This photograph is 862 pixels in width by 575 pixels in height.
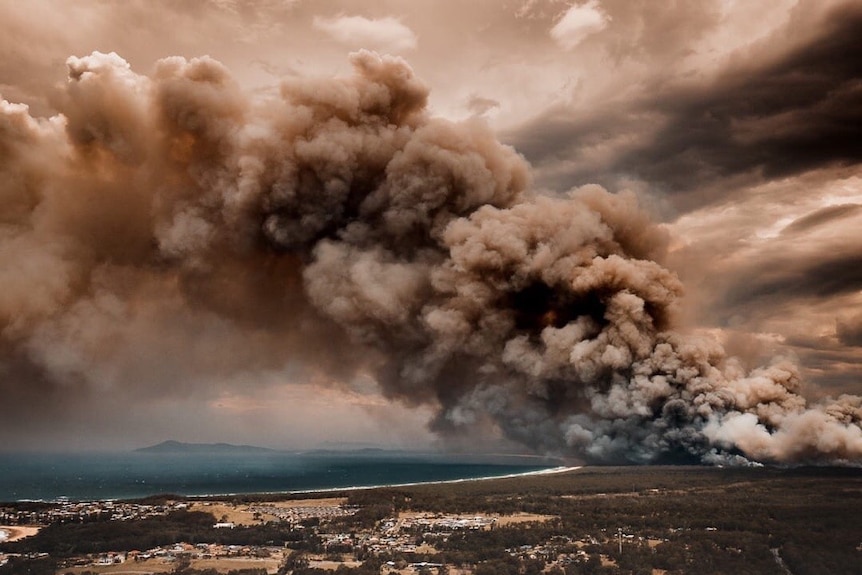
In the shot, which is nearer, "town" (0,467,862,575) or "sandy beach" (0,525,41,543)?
"town" (0,467,862,575)

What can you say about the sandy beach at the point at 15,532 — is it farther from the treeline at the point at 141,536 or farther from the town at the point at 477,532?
the treeline at the point at 141,536

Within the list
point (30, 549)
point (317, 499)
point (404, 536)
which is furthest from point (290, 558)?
point (317, 499)

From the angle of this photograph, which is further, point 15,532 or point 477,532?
point 15,532

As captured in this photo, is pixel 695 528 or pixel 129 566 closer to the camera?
pixel 129 566

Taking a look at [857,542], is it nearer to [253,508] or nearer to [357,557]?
[357,557]

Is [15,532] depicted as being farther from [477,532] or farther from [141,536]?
[477,532]

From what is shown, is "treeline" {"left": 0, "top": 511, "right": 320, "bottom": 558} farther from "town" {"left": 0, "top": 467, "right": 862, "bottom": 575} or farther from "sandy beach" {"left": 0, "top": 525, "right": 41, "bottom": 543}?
"sandy beach" {"left": 0, "top": 525, "right": 41, "bottom": 543}

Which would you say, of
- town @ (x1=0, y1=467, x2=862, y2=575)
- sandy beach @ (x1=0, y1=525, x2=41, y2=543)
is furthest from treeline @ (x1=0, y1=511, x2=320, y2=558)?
sandy beach @ (x1=0, y1=525, x2=41, y2=543)

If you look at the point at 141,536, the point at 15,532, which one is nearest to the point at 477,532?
the point at 141,536
